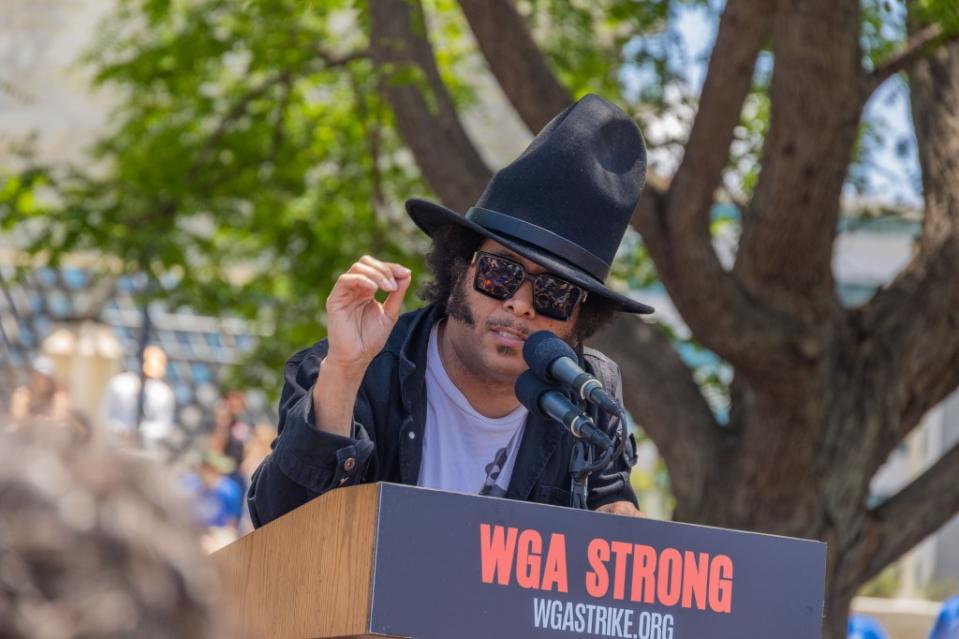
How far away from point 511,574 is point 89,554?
5.50 feet

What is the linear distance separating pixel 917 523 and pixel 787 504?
0.75 meters

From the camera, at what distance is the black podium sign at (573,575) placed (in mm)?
2312

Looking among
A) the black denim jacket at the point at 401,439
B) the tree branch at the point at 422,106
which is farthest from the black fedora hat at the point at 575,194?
the tree branch at the point at 422,106

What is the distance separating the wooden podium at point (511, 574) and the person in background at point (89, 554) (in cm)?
146

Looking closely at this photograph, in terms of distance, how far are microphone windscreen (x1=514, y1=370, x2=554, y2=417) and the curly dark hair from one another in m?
0.92

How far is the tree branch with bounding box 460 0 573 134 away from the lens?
641 cm

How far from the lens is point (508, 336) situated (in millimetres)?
3480

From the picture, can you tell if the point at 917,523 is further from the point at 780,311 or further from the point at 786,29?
the point at 786,29

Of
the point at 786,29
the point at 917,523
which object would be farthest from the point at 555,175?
the point at 917,523

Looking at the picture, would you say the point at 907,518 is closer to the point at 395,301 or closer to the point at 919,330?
the point at 919,330

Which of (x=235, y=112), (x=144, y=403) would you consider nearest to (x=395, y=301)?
(x=235, y=112)

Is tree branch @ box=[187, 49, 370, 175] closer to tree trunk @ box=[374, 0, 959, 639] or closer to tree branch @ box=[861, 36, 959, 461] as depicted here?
tree trunk @ box=[374, 0, 959, 639]

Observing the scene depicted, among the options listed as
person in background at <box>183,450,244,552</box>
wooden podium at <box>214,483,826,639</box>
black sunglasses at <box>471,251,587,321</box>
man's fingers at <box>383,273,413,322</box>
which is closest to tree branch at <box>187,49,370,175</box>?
person in background at <box>183,450,244,552</box>

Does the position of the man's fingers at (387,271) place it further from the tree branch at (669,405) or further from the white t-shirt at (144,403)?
the white t-shirt at (144,403)
